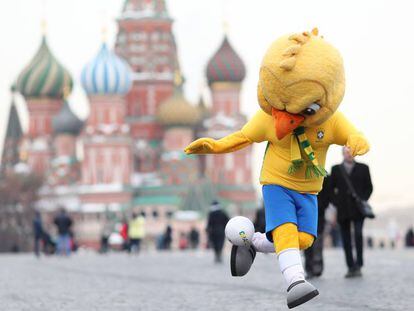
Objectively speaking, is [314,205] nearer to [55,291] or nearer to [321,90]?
[321,90]

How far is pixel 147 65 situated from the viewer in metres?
100

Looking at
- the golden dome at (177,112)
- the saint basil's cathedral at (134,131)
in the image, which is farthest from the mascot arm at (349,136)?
the golden dome at (177,112)

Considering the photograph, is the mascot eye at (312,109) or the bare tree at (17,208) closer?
the mascot eye at (312,109)

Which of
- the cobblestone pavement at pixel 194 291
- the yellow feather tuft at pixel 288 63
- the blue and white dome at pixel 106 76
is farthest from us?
the blue and white dome at pixel 106 76

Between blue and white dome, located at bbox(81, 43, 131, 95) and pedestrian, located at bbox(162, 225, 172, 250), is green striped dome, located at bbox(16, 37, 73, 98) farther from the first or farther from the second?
pedestrian, located at bbox(162, 225, 172, 250)

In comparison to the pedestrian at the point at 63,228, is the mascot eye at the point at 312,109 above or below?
above

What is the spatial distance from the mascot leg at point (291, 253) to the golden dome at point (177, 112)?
87.6 meters

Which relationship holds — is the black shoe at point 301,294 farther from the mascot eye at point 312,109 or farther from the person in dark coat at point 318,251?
the person in dark coat at point 318,251

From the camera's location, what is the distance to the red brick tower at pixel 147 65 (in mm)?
99250

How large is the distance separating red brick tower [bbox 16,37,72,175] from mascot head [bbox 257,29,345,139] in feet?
300

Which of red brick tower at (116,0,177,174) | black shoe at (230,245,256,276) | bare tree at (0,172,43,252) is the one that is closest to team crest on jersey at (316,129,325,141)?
black shoe at (230,245,256,276)

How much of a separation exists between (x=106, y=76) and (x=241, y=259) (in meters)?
84.5

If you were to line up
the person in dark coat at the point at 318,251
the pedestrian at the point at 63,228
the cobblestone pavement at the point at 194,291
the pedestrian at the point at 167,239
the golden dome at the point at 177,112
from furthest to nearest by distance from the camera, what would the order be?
the golden dome at the point at 177,112
the pedestrian at the point at 167,239
the pedestrian at the point at 63,228
the person in dark coat at the point at 318,251
the cobblestone pavement at the point at 194,291

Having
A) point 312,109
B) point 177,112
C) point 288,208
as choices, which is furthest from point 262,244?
point 177,112
